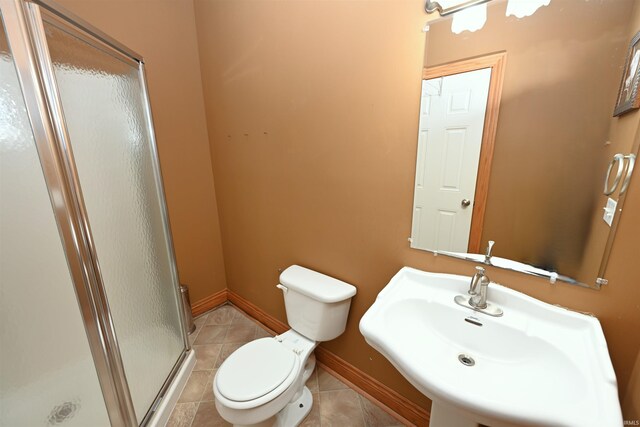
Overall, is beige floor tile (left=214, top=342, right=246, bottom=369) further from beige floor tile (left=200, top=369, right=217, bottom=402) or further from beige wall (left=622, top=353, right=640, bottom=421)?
beige wall (left=622, top=353, right=640, bottom=421)

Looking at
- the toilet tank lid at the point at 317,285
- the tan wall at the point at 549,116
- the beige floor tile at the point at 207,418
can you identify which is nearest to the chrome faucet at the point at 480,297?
the tan wall at the point at 549,116

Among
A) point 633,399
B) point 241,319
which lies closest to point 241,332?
point 241,319

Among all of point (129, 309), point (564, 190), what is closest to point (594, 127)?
point (564, 190)

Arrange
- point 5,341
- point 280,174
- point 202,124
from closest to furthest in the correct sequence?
point 5,341 < point 280,174 < point 202,124

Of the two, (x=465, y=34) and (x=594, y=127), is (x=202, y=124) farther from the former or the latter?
(x=594, y=127)

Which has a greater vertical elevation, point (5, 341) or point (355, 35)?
point (355, 35)

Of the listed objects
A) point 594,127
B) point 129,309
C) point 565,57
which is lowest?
point 129,309

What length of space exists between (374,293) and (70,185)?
48.1 inches

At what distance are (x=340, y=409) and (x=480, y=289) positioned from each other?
99 centimetres

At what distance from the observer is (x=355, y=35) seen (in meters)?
1.02

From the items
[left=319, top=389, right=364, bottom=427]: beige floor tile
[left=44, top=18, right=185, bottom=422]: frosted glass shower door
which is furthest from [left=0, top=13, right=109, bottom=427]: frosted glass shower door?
[left=319, top=389, right=364, bottom=427]: beige floor tile

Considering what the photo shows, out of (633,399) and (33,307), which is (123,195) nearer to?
(33,307)

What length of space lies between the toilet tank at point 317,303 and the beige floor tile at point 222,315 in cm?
90

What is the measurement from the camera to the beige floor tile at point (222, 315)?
78.0 inches
